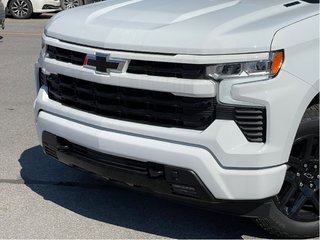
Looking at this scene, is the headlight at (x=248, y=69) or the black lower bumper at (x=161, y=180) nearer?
the headlight at (x=248, y=69)

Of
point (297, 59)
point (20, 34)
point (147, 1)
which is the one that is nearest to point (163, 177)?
point (297, 59)

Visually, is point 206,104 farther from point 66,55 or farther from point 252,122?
point 66,55

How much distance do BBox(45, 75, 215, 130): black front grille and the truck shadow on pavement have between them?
0.90 m

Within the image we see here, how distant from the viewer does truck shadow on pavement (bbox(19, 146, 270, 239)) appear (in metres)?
3.86

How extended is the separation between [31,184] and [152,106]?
182 cm

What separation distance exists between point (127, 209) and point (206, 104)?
1.43 m

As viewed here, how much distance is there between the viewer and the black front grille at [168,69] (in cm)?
309

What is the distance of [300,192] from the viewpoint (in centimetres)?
353

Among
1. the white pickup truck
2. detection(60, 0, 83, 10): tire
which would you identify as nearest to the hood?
the white pickup truck

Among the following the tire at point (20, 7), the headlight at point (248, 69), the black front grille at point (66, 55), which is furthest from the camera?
the tire at point (20, 7)

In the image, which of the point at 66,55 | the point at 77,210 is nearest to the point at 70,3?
the point at 77,210

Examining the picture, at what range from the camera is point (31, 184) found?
4.66 m

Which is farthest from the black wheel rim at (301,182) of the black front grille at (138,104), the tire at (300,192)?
the black front grille at (138,104)

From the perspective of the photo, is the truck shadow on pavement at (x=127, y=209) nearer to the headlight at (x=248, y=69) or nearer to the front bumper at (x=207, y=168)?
the front bumper at (x=207, y=168)
